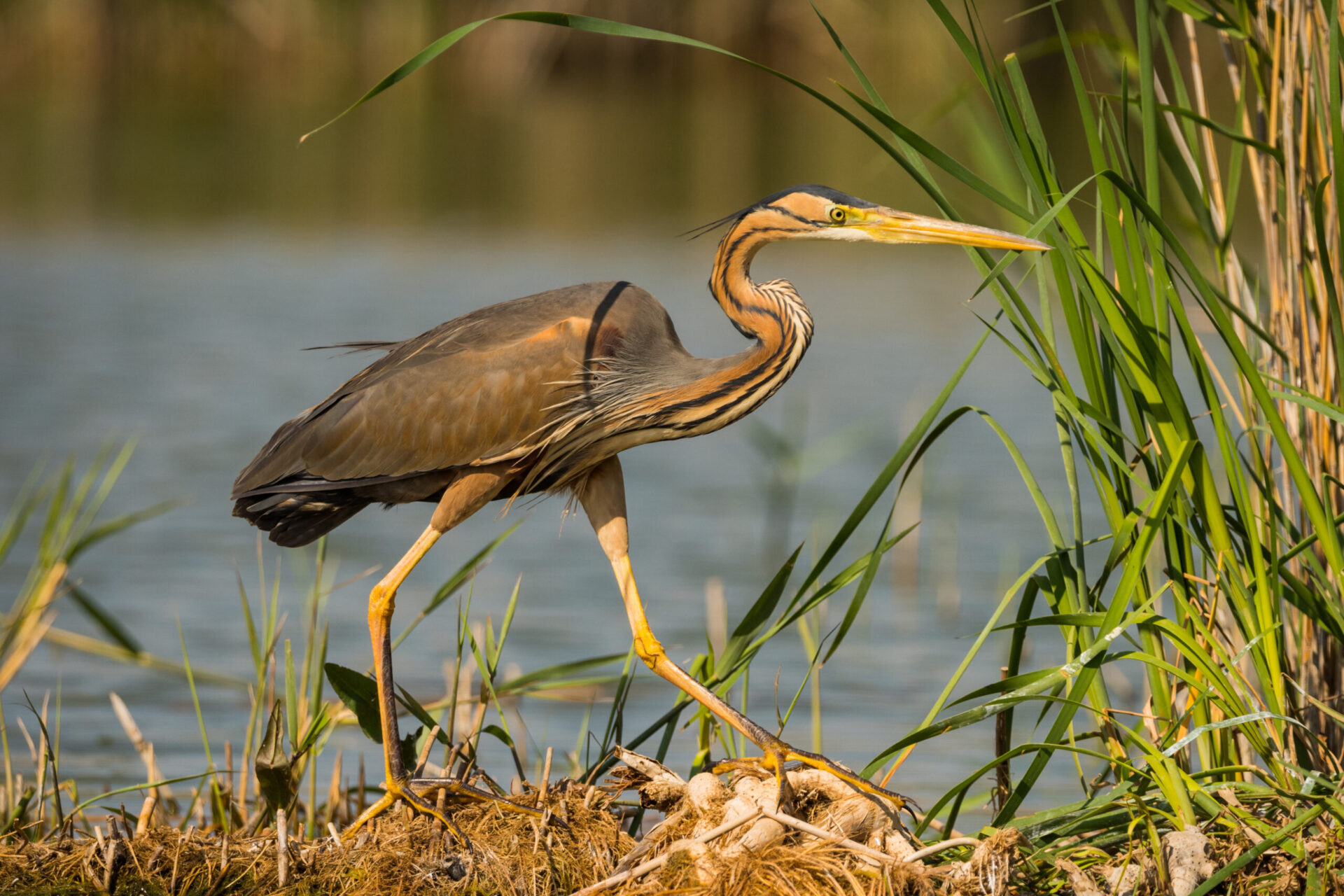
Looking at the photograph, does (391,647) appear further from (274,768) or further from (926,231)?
(926,231)

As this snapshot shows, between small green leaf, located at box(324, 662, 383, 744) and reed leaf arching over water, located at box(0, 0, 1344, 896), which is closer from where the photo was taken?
reed leaf arching over water, located at box(0, 0, 1344, 896)

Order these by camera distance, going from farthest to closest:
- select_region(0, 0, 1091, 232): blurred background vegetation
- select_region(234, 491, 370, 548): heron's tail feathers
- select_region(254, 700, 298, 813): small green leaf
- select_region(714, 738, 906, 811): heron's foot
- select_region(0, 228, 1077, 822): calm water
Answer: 1. select_region(0, 0, 1091, 232): blurred background vegetation
2. select_region(0, 228, 1077, 822): calm water
3. select_region(234, 491, 370, 548): heron's tail feathers
4. select_region(254, 700, 298, 813): small green leaf
5. select_region(714, 738, 906, 811): heron's foot

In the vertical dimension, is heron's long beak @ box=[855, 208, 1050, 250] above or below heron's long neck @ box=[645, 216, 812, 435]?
above

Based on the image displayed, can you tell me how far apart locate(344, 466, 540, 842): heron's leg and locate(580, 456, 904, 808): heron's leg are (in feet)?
0.88

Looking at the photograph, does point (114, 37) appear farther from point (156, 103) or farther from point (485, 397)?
point (485, 397)

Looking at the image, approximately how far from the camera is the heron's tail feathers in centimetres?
438

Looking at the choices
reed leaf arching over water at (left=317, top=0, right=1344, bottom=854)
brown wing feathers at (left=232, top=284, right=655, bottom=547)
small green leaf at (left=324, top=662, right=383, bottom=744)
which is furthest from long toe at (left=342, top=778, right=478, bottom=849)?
brown wing feathers at (left=232, top=284, right=655, bottom=547)

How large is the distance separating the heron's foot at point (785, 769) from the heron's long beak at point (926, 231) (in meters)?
1.19

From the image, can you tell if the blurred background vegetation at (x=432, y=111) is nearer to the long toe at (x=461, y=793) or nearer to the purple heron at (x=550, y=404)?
the purple heron at (x=550, y=404)

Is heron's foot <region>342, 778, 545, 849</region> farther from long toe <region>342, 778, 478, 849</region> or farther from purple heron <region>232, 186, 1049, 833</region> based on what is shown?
purple heron <region>232, 186, 1049, 833</region>

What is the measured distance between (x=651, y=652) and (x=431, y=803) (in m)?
0.73

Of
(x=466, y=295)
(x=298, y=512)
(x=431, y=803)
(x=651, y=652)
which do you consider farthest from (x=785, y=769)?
(x=466, y=295)

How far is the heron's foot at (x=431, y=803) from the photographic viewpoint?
336 centimetres

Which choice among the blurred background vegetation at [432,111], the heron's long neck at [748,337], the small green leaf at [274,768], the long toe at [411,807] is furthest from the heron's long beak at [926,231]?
the blurred background vegetation at [432,111]
